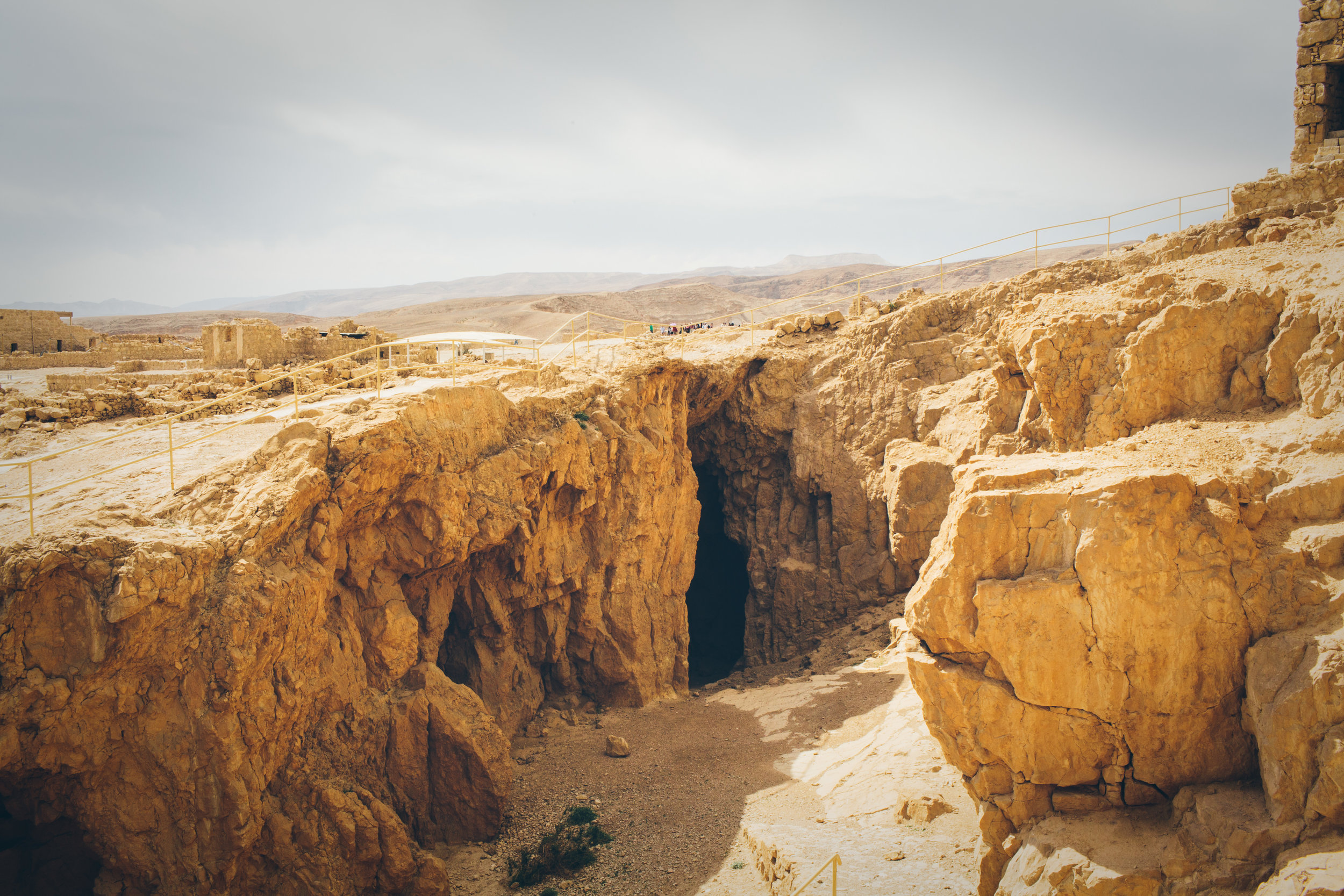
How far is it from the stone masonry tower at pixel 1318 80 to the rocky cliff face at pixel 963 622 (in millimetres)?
4367

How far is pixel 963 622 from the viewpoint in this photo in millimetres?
10430

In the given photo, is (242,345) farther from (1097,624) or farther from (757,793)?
(1097,624)

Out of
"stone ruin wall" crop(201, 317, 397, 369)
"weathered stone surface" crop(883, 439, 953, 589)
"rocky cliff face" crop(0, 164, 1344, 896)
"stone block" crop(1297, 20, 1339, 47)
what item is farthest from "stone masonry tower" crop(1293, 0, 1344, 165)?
"stone ruin wall" crop(201, 317, 397, 369)

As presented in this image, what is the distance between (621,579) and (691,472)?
4.09 m

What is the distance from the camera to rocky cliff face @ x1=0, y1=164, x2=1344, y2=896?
915cm

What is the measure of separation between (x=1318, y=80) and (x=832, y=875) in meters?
21.1

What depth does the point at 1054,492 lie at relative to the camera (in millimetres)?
10305

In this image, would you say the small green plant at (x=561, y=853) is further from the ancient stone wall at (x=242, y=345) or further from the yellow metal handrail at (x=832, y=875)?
the ancient stone wall at (x=242, y=345)

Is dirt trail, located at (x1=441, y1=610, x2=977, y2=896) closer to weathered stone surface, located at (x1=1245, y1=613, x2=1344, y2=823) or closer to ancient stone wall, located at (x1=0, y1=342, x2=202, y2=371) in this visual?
weathered stone surface, located at (x1=1245, y1=613, x2=1344, y2=823)

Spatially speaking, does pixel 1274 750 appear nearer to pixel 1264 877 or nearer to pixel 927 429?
pixel 1264 877

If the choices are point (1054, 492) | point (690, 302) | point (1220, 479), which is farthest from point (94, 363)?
point (690, 302)

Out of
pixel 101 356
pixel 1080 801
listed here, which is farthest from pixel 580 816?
pixel 101 356

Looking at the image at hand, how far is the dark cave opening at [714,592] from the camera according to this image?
25344mm

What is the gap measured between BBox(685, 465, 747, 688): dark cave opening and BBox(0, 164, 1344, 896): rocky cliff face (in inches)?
376
